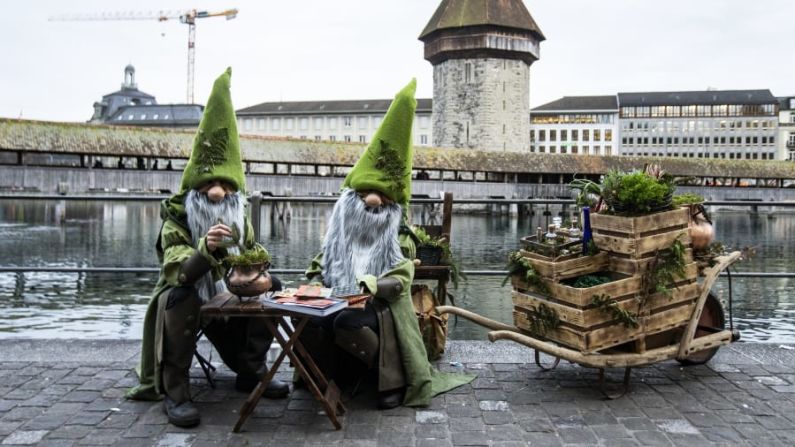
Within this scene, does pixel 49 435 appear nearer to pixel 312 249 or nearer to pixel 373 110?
pixel 312 249

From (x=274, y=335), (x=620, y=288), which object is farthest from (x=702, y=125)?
(x=274, y=335)

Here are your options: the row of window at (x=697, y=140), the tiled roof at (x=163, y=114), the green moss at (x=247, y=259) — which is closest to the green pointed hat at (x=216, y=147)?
the green moss at (x=247, y=259)

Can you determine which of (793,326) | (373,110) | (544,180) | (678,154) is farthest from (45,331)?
(678,154)

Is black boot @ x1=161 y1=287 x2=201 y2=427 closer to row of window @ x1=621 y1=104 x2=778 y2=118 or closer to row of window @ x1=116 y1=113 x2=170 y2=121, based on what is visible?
row of window @ x1=116 y1=113 x2=170 y2=121

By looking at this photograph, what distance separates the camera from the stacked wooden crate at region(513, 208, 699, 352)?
9.75ft

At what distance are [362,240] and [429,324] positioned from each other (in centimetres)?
75

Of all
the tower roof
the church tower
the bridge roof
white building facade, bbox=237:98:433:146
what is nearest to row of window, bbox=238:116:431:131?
white building facade, bbox=237:98:433:146

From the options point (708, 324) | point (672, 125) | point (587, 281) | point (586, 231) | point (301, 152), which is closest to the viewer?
point (587, 281)

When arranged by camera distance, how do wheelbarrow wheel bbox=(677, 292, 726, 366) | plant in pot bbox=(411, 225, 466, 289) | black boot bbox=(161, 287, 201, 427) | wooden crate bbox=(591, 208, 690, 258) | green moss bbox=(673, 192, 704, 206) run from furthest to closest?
plant in pot bbox=(411, 225, 466, 289) → wheelbarrow wheel bbox=(677, 292, 726, 366) → green moss bbox=(673, 192, 704, 206) → wooden crate bbox=(591, 208, 690, 258) → black boot bbox=(161, 287, 201, 427)

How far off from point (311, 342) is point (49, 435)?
1048mm

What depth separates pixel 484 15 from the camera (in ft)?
126

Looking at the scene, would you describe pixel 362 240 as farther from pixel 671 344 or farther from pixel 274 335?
pixel 671 344

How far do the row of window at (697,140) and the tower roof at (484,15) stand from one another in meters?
37.6

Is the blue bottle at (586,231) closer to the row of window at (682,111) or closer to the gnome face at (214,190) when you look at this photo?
the gnome face at (214,190)
